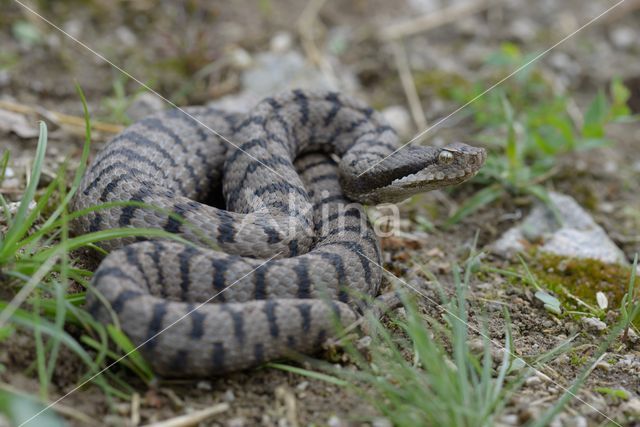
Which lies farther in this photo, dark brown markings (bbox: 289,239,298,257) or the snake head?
the snake head

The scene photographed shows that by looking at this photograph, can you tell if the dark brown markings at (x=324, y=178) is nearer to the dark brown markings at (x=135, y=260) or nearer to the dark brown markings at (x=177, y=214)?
the dark brown markings at (x=177, y=214)

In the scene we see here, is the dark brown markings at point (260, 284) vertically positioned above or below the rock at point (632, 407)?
above

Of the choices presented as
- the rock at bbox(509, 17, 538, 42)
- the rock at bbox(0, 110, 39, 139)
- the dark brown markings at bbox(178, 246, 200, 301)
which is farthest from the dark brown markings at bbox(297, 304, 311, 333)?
the rock at bbox(509, 17, 538, 42)

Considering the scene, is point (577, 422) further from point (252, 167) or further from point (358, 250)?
point (252, 167)

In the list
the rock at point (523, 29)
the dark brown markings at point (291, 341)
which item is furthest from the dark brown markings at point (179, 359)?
the rock at point (523, 29)

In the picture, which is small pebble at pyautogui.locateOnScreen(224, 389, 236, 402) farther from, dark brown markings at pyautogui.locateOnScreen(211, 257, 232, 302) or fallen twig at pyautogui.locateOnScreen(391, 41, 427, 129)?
fallen twig at pyautogui.locateOnScreen(391, 41, 427, 129)

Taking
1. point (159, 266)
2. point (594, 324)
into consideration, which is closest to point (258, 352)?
point (159, 266)
